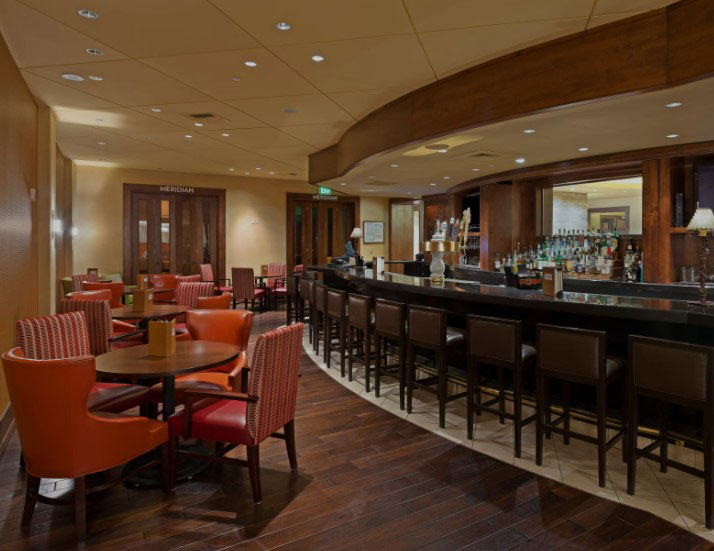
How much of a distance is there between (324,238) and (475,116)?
A: 9268 mm

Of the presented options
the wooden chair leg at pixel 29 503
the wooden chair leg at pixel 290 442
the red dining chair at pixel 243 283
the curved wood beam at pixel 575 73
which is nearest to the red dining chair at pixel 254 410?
the wooden chair leg at pixel 290 442

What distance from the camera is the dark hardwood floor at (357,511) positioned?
94.5 inches

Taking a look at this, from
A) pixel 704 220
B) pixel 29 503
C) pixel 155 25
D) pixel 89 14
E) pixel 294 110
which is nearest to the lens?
pixel 29 503

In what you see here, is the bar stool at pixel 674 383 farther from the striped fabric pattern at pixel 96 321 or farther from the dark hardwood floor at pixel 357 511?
the striped fabric pattern at pixel 96 321

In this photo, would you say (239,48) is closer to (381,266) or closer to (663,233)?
(381,266)

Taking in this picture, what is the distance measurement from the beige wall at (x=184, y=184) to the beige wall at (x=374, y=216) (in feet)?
5.63

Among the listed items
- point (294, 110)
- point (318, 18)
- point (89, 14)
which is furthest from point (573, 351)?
point (294, 110)

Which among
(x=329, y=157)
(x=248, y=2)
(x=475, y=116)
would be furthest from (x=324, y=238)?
(x=248, y=2)

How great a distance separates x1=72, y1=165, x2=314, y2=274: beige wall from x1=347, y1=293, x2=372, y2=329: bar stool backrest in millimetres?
7938

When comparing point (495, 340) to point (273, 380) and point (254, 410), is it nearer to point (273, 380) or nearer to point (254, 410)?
point (273, 380)

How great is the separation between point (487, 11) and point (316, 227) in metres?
10.3

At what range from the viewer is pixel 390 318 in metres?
4.42

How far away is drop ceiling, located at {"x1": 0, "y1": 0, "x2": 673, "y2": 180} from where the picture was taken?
3420 millimetres

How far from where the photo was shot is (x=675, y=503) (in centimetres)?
270
